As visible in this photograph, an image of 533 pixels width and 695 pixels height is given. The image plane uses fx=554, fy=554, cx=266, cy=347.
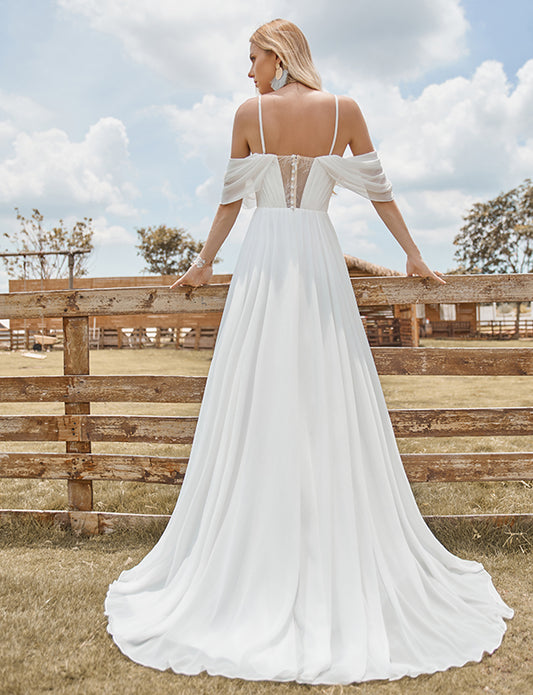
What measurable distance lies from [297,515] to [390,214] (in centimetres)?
162

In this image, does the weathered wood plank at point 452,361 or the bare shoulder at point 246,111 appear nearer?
the bare shoulder at point 246,111

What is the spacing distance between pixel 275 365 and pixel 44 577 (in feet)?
5.72

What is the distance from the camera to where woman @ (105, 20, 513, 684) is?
2213 mm

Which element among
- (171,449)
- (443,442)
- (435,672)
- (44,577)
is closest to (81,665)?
(44,577)

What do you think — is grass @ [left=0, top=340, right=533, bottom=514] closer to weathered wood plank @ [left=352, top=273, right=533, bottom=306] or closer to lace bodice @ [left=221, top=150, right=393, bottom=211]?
weathered wood plank @ [left=352, top=273, right=533, bottom=306]

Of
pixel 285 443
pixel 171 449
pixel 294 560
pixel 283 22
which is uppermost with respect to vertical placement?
pixel 283 22

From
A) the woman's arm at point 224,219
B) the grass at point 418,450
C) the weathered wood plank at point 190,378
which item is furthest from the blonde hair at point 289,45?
the grass at point 418,450

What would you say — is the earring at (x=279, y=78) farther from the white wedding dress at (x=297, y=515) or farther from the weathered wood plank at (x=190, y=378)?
the weathered wood plank at (x=190, y=378)

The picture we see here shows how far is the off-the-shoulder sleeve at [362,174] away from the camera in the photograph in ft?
8.75

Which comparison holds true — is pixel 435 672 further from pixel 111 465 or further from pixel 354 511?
pixel 111 465

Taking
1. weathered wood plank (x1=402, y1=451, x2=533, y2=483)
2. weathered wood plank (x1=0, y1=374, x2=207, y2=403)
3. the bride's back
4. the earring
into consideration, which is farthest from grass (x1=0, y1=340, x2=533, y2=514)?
the earring

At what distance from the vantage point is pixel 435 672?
2.15 m

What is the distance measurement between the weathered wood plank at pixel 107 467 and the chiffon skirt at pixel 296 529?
0.87 metres

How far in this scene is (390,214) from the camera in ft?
9.62
